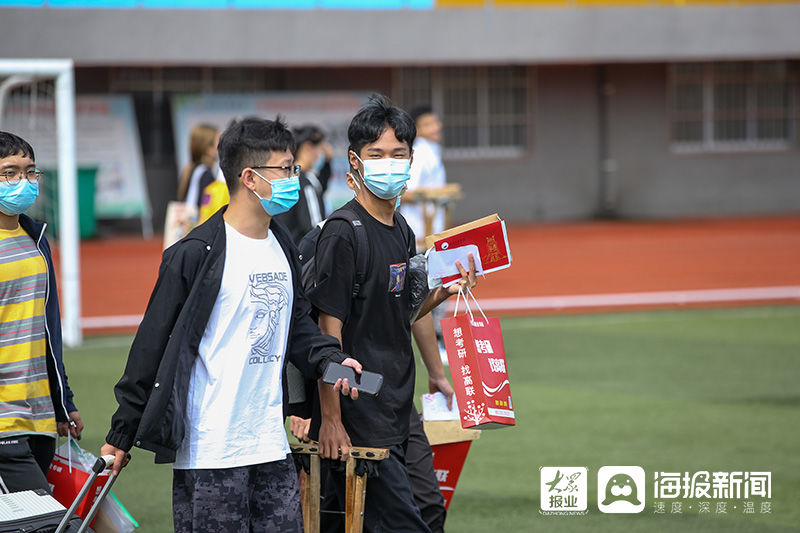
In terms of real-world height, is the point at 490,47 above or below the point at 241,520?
above

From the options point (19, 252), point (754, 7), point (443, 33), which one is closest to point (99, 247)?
point (443, 33)

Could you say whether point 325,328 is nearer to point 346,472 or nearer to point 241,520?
point 346,472

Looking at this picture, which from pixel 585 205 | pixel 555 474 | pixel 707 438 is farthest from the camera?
pixel 585 205

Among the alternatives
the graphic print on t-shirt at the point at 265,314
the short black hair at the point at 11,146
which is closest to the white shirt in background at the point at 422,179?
the short black hair at the point at 11,146

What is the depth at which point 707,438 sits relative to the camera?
298 inches

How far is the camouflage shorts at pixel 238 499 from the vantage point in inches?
148

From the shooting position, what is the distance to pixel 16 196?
430 cm

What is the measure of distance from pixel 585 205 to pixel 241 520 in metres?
23.1

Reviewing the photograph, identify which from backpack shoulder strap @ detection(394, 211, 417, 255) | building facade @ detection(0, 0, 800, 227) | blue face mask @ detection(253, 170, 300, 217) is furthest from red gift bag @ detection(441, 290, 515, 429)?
building facade @ detection(0, 0, 800, 227)

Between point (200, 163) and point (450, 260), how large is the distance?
5488 millimetres

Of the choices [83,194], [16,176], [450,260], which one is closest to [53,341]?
[16,176]

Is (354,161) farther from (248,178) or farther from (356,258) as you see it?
(248,178)

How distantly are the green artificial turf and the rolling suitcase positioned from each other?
210 centimetres

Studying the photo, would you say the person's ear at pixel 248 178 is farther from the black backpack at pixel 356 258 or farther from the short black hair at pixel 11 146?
the short black hair at pixel 11 146
